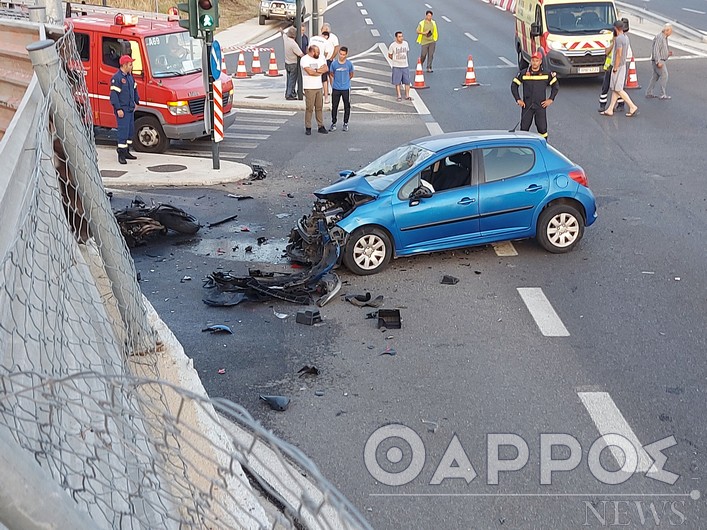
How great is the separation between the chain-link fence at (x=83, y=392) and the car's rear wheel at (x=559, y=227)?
5.81 metres

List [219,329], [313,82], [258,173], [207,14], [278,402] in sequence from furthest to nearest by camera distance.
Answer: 1. [313,82]
2. [258,173]
3. [207,14]
4. [219,329]
5. [278,402]

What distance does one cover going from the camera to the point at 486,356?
320 inches

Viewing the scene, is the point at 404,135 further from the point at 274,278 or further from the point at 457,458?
the point at 457,458

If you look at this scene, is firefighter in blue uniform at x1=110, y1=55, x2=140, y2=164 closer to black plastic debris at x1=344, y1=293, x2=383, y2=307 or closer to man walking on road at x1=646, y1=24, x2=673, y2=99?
black plastic debris at x1=344, y1=293, x2=383, y2=307

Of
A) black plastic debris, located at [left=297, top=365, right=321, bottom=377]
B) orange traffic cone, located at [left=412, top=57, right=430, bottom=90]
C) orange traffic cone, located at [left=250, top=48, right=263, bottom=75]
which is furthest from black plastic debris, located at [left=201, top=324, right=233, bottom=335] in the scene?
orange traffic cone, located at [left=250, top=48, right=263, bottom=75]

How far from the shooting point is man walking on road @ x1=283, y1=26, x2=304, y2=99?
75.8 feet

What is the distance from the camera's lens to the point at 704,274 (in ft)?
33.6

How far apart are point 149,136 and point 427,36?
12647 millimetres

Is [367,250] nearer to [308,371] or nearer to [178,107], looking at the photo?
[308,371]

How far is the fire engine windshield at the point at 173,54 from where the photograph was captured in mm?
17906

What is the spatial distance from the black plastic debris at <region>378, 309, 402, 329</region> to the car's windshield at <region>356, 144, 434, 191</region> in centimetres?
220

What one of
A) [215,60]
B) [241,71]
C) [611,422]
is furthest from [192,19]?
[241,71]

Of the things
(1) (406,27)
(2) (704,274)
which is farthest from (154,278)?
(1) (406,27)

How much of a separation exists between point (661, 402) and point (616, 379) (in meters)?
0.52
